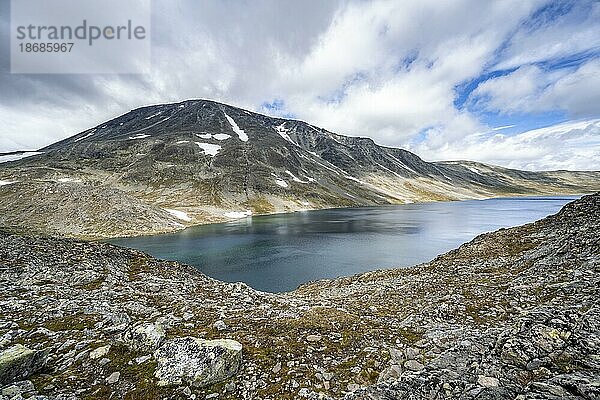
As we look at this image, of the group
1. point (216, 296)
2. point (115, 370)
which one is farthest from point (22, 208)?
point (115, 370)

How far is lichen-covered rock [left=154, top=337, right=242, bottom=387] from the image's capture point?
8789 millimetres

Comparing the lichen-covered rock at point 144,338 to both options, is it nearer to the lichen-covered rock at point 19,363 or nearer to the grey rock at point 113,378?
the grey rock at point 113,378

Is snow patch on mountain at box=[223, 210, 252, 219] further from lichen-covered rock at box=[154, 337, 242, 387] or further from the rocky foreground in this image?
lichen-covered rock at box=[154, 337, 242, 387]

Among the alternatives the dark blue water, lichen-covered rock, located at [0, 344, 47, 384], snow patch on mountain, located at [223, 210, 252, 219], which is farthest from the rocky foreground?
snow patch on mountain, located at [223, 210, 252, 219]

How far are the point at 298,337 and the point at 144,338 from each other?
5.50 m

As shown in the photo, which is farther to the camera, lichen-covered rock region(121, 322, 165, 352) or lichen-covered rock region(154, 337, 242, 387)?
lichen-covered rock region(121, 322, 165, 352)

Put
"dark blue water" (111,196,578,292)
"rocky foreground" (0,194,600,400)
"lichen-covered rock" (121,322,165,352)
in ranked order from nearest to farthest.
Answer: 1. "rocky foreground" (0,194,600,400)
2. "lichen-covered rock" (121,322,165,352)
3. "dark blue water" (111,196,578,292)

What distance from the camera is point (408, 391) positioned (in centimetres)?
818

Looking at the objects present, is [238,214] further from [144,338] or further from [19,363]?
[19,363]

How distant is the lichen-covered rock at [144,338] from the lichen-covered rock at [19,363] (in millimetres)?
2335

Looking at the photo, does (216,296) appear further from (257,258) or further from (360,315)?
(257,258)

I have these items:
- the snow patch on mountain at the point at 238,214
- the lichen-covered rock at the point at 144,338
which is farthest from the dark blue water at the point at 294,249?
the snow patch on mountain at the point at 238,214

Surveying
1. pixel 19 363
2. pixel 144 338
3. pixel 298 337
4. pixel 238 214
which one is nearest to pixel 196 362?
pixel 144 338

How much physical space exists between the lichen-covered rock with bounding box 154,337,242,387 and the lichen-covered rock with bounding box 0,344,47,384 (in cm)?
341
